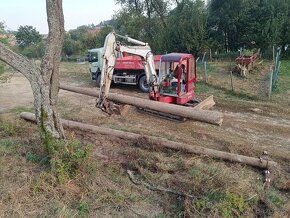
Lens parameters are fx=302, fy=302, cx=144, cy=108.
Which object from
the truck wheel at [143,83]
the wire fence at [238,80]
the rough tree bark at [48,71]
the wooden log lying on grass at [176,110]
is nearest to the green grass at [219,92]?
the wire fence at [238,80]

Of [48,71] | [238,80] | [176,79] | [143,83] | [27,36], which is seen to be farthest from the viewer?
[27,36]

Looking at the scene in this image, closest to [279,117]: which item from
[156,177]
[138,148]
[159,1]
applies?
[138,148]

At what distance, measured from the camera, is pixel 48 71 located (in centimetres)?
562

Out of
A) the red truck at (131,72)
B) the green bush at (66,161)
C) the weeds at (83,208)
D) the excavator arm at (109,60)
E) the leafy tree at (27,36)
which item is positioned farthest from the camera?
the leafy tree at (27,36)

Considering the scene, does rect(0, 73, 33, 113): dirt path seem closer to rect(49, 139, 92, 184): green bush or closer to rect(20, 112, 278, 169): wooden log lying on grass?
rect(20, 112, 278, 169): wooden log lying on grass

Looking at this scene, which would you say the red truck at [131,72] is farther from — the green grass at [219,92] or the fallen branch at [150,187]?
the fallen branch at [150,187]

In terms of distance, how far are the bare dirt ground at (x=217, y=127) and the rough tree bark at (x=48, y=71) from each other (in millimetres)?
1447

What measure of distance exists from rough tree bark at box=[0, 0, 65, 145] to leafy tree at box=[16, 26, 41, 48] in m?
43.4

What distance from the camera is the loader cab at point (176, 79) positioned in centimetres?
1006

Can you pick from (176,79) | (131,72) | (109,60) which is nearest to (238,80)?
(131,72)

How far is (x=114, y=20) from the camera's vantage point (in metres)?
33.8

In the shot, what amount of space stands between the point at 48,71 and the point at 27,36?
4697 centimetres

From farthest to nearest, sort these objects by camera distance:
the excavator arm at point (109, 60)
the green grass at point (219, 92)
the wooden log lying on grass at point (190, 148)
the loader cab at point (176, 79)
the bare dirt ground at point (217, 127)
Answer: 1. the green grass at point (219, 92)
2. the loader cab at point (176, 79)
3. the excavator arm at point (109, 60)
4. the bare dirt ground at point (217, 127)
5. the wooden log lying on grass at point (190, 148)

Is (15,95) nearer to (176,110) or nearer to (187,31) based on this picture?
(176,110)
